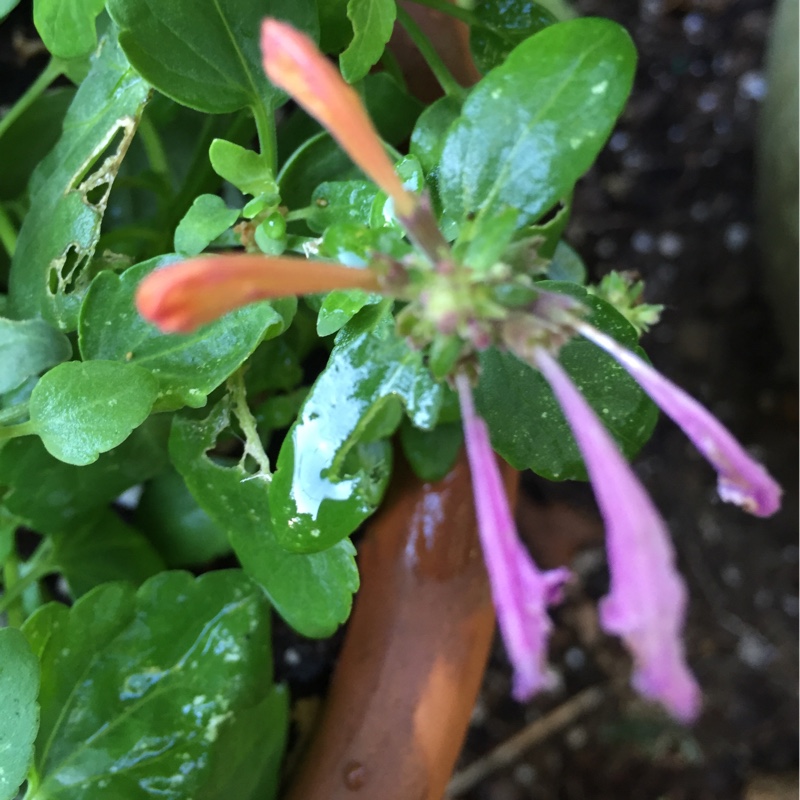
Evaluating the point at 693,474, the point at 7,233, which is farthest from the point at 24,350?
the point at 693,474

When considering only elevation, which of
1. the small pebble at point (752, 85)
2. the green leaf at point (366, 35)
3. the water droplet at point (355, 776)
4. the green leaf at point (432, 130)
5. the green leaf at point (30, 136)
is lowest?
the small pebble at point (752, 85)

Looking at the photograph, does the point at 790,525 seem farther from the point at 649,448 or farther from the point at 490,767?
the point at 490,767

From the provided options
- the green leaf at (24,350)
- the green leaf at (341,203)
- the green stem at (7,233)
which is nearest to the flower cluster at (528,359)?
the green leaf at (341,203)

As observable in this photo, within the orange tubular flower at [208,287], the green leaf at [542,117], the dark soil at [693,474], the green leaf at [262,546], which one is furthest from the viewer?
the dark soil at [693,474]

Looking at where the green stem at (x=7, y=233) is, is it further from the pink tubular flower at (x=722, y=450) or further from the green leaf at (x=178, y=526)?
the pink tubular flower at (x=722, y=450)

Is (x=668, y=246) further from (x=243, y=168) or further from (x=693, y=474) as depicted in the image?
(x=243, y=168)

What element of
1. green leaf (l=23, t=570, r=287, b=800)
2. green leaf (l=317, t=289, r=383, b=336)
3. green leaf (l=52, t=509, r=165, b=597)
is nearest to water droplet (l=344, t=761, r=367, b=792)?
green leaf (l=23, t=570, r=287, b=800)
